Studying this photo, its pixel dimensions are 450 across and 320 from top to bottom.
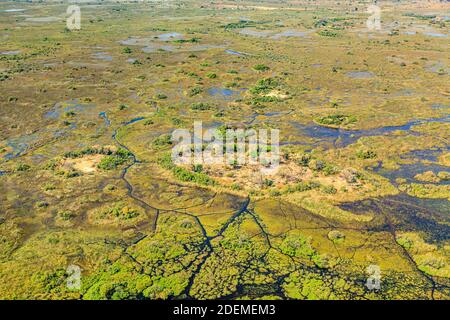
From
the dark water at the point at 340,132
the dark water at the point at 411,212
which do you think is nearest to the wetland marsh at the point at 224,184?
the dark water at the point at 411,212

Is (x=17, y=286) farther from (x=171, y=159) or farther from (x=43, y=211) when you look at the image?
(x=171, y=159)

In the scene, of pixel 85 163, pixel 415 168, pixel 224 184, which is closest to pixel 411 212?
pixel 415 168

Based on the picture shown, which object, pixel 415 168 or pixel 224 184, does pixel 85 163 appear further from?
pixel 415 168

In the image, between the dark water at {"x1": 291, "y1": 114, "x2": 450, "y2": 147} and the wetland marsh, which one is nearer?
the wetland marsh

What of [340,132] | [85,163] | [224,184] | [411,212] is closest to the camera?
[411,212]

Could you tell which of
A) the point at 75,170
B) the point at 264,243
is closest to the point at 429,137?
the point at 264,243

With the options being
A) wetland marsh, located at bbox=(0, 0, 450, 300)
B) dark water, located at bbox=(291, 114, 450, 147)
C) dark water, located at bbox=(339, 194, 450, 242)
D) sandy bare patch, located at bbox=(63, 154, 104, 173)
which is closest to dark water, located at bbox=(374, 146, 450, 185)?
wetland marsh, located at bbox=(0, 0, 450, 300)

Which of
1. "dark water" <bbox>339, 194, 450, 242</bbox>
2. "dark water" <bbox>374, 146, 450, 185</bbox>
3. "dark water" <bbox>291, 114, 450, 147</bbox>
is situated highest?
"dark water" <bbox>291, 114, 450, 147</bbox>

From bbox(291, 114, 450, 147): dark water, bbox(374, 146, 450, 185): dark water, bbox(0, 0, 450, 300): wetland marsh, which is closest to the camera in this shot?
bbox(0, 0, 450, 300): wetland marsh

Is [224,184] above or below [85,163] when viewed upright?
below

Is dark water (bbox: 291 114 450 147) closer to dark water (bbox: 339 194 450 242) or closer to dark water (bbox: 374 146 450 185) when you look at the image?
dark water (bbox: 374 146 450 185)

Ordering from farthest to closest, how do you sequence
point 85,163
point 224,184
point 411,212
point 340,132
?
point 340,132 < point 85,163 < point 224,184 < point 411,212
